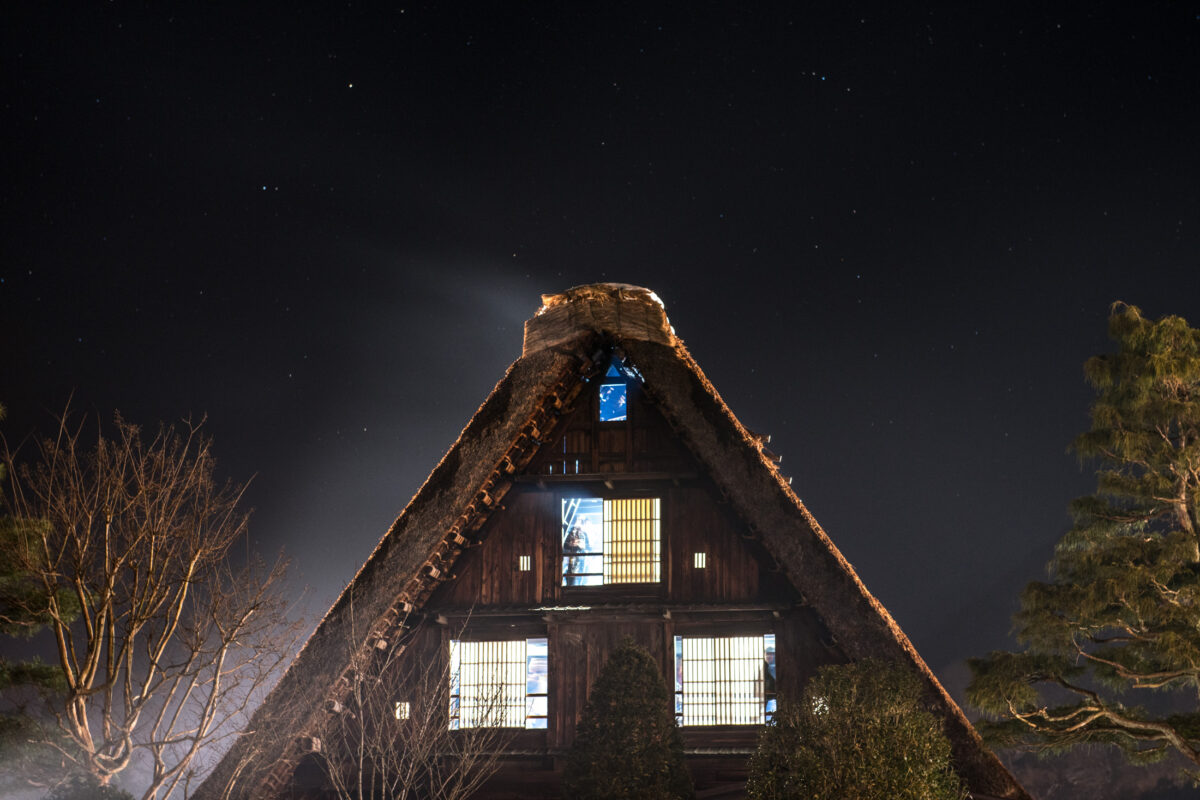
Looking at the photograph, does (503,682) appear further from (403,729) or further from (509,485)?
(509,485)

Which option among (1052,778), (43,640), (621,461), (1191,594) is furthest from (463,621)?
(1052,778)

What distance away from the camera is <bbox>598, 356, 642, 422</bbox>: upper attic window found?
17.2 meters

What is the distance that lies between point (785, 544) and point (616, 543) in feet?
9.68

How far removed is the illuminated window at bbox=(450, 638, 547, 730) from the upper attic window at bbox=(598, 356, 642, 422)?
385cm

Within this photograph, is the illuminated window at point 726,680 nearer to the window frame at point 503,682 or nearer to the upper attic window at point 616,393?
the window frame at point 503,682

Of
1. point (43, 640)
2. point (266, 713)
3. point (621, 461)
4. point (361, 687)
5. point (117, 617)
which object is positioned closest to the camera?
point (117, 617)

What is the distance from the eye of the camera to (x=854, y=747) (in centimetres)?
1208

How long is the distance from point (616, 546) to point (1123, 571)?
7.35 m

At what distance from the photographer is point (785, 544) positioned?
15.1 metres

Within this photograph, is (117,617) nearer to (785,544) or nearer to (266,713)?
(266,713)

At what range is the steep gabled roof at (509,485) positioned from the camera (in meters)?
14.4

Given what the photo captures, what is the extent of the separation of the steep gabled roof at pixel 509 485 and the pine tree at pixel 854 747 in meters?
1.07

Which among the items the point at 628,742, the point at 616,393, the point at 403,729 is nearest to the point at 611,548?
the point at 616,393

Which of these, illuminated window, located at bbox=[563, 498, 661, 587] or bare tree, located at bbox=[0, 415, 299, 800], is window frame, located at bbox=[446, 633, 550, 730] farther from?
Answer: bare tree, located at bbox=[0, 415, 299, 800]
